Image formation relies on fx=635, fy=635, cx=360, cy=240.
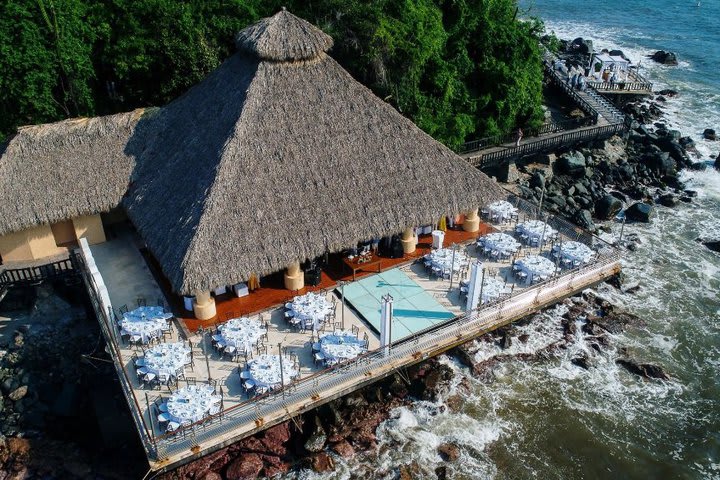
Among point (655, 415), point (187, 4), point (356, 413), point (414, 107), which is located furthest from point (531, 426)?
point (187, 4)

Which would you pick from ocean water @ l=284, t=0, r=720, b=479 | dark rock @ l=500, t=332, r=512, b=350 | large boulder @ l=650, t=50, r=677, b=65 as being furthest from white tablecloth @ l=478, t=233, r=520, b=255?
large boulder @ l=650, t=50, r=677, b=65

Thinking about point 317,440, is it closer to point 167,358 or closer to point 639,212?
point 167,358

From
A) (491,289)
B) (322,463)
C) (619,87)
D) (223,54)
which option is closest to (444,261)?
(491,289)

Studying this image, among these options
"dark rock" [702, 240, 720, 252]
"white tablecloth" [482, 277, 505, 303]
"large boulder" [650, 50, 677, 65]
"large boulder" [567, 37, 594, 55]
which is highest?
"large boulder" [567, 37, 594, 55]

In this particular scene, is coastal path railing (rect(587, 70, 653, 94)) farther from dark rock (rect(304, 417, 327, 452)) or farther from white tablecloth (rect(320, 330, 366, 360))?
dark rock (rect(304, 417, 327, 452))

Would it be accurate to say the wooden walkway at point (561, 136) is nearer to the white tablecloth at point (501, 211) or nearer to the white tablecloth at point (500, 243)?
the white tablecloth at point (501, 211)

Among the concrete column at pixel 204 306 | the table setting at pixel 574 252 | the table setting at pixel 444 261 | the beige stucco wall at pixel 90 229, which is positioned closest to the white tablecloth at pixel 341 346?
the concrete column at pixel 204 306

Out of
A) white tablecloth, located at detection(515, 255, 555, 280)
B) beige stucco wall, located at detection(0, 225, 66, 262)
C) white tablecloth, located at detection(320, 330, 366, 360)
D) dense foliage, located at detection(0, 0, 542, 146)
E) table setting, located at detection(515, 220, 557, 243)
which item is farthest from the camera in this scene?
dense foliage, located at detection(0, 0, 542, 146)
